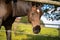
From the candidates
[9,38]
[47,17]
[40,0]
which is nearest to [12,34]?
[9,38]

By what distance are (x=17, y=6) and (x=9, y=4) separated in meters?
0.07

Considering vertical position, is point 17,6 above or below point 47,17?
above

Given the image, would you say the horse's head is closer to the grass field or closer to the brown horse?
the brown horse


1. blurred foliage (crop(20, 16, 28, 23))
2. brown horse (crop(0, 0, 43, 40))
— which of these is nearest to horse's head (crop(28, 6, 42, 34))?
brown horse (crop(0, 0, 43, 40))

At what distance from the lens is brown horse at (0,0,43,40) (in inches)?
60.6

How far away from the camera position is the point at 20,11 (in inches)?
65.0

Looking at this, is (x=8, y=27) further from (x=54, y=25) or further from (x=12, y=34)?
(x=54, y=25)

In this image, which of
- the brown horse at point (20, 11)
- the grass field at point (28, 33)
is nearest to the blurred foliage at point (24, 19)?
the grass field at point (28, 33)

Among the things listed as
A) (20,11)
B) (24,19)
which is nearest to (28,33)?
(24,19)

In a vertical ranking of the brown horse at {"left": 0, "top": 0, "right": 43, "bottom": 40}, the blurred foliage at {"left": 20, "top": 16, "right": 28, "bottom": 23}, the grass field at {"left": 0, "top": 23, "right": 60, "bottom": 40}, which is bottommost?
the grass field at {"left": 0, "top": 23, "right": 60, "bottom": 40}

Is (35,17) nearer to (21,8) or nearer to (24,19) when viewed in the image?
(21,8)

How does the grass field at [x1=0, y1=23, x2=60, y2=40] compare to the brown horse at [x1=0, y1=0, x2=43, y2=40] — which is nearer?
the brown horse at [x1=0, y1=0, x2=43, y2=40]

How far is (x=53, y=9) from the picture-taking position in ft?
5.99

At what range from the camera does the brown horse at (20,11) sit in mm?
1538
